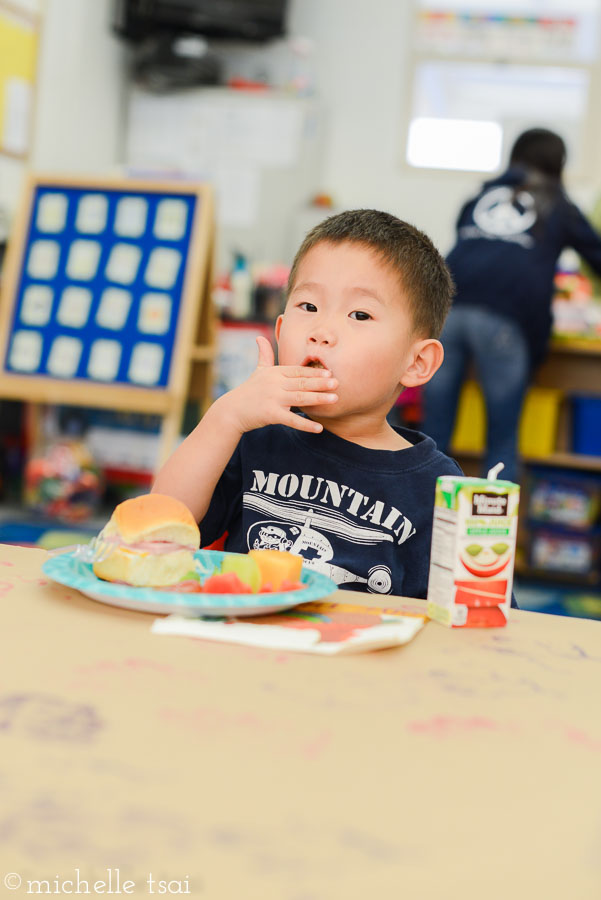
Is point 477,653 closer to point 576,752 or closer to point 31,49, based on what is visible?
point 576,752

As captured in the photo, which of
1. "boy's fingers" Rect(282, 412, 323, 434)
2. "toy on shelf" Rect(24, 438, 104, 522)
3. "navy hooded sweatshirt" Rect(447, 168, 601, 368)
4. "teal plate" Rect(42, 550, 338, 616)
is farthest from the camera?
"toy on shelf" Rect(24, 438, 104, 522)

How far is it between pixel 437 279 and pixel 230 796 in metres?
0.84

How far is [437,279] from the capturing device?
115cm

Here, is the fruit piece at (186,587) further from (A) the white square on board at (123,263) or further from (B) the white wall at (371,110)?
(B) the white wall at (371,110)

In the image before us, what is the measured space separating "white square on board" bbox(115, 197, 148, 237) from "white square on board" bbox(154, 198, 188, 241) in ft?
0.19

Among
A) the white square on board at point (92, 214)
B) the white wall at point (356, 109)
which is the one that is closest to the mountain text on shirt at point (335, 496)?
the white square on board at point (92, 214)

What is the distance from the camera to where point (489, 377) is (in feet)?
9.98

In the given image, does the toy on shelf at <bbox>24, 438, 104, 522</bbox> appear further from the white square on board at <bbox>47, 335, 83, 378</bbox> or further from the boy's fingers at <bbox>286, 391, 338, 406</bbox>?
the boy's fingers at <bbox>286, 391, 338, 406</bbox>

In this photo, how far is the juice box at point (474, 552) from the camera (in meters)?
0.72

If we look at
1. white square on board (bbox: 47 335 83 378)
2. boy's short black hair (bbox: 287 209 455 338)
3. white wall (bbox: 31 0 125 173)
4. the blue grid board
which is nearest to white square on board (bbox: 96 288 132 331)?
the blue grid board

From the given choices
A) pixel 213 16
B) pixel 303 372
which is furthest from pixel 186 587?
pixel 213 16

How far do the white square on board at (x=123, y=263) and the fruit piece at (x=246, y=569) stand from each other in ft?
9.21

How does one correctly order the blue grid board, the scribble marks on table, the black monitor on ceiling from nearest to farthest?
1. the scribble marks on table
2. the blue grid board
3. the black monitor on ceiling

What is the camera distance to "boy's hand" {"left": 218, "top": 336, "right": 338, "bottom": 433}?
37.7 inches
